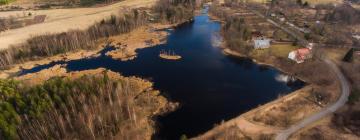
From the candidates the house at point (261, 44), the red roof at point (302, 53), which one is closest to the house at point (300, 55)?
the red roof at point (302, 53)

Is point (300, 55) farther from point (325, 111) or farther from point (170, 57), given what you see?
point (170, 57)

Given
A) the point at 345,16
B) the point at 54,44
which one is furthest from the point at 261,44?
the point at 54,44

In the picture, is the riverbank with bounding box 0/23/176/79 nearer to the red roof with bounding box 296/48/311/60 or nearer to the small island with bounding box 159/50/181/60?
the small island with bounding box 159/50/181/60

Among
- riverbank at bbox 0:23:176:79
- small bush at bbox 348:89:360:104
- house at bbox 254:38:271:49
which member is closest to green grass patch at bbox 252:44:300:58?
house at bbox 254:38:271:49

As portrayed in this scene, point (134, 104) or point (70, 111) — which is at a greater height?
point (70, 111)

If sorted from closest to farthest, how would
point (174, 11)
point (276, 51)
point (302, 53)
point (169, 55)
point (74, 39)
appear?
point (302, 53)
point (276, 51)
point (169, 55)
point (74, 39)
point (174, 11)
